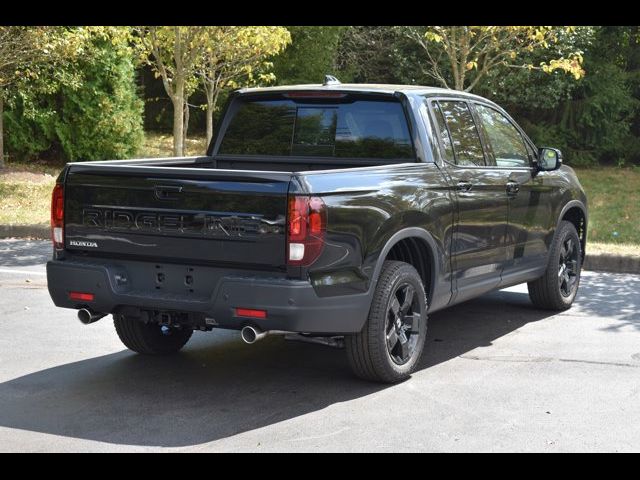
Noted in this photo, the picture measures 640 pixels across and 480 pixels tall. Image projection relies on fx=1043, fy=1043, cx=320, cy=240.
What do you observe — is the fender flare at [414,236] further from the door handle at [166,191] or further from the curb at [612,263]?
the curb at [612,263]

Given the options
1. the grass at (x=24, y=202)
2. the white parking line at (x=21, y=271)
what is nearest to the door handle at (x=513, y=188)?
the white parking line at (x=21, y=271)

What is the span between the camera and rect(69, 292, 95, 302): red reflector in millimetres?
6238

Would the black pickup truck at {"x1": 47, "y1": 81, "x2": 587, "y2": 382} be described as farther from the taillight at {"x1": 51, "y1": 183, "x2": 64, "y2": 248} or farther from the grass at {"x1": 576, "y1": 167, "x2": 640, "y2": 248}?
the grass at {"x1": 576, "y1": 167, "x2": 640, "y2": 248}

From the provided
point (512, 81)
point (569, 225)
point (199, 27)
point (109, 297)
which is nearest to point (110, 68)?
point (199, 27)

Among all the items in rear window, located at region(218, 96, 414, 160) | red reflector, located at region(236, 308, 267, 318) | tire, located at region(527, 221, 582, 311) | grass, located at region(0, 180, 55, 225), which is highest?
rear window, located at region(218, 96, 414, 160)

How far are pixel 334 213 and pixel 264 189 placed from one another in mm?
421

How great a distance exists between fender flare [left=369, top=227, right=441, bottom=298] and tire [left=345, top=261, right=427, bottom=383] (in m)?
0.11

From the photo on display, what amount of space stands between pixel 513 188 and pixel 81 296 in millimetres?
3394

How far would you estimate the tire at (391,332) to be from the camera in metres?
6.25

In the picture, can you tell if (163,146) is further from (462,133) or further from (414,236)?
(414,236)

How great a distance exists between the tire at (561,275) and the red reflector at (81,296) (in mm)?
4058

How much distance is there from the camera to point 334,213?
5863 millimetres

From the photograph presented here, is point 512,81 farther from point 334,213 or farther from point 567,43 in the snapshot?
point 334,213

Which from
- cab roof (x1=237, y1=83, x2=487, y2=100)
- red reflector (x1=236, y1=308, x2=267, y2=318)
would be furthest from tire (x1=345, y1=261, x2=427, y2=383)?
cab roof (x1=237, y1=83, x2=487, y2=100)
